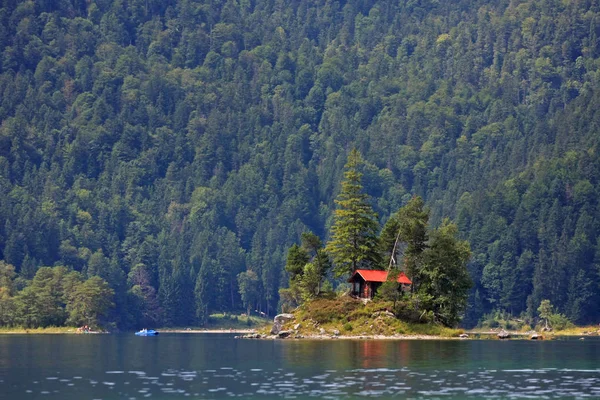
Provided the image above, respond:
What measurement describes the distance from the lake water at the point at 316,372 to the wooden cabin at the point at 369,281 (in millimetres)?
13073

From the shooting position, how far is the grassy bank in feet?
465

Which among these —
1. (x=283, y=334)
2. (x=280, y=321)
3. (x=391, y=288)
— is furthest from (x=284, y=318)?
(x=391, y=288)

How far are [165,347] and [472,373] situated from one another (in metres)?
62.4

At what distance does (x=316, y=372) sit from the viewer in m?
93.9

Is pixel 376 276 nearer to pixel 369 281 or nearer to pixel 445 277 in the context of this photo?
pixel 369 281

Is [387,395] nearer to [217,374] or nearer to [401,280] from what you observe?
[217,374]

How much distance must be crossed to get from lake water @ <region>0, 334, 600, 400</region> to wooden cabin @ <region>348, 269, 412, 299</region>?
13073mm

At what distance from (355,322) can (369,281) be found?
518 centimetres

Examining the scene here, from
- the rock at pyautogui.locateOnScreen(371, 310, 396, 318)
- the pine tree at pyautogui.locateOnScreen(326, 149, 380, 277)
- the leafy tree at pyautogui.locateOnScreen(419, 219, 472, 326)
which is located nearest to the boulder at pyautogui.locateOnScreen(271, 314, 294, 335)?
the pine tree at pyautogui.locateOnScreen(326, 149, 380, 277)

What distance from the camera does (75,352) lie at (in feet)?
429

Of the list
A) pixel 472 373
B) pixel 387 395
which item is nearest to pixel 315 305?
pixel 472 373

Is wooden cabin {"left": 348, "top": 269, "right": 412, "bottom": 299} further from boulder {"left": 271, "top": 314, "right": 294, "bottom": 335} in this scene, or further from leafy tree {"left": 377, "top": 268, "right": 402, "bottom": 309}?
boulder {"left": 271, "top": 314, "right": 294, "bottom": 335}

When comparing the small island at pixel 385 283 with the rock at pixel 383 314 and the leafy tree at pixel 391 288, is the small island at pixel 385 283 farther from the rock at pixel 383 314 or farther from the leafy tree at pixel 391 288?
the rock at pixel 383 314

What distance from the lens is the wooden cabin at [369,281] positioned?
14625 cm
